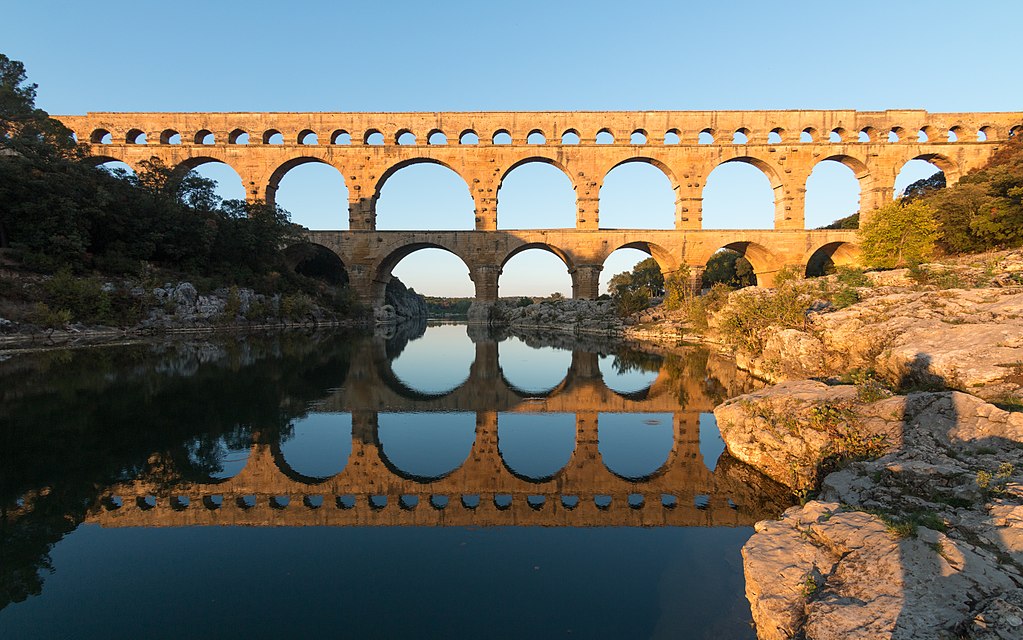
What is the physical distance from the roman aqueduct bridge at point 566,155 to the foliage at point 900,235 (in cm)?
852

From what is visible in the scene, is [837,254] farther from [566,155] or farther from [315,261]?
[315,261]

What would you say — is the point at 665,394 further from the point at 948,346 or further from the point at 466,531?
the point at 466,531

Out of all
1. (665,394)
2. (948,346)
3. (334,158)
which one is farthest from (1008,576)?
(334,158)

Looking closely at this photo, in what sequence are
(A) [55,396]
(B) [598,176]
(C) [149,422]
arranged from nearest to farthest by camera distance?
1. (C) [149,422]
2. (A) [55,396]
3. (B) [598,176]

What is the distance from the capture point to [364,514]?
3.89 meters

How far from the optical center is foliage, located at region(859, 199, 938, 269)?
60.9ft

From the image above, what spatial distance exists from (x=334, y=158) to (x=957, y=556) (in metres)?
34.2

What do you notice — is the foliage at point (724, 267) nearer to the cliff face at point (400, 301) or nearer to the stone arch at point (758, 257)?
the stone arch at point (758, 257)

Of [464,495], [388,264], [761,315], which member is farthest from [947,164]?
[464,495]

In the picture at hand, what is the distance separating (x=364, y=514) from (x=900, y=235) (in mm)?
24153

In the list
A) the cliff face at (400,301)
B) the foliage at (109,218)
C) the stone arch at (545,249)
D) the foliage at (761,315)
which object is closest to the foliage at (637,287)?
the stone arch at (545,249)

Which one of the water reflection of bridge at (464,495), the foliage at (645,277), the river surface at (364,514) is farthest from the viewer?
the foliage at (645,277)

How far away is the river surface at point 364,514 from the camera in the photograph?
2.54 m

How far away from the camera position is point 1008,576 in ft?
6.68
